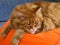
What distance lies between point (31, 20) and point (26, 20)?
5cm

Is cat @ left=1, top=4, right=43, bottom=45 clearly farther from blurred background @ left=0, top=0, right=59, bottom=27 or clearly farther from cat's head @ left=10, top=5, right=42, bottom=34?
blurred background @ left=0, top=0, right=59, bottom=27

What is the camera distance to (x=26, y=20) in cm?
147

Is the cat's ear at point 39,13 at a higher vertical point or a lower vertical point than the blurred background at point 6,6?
higher

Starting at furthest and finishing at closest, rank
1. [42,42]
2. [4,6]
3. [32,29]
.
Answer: [4,6] < [32,29] < [42,42]

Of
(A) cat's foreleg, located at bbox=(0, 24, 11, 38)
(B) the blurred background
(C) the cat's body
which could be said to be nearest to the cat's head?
(C) the cat's body

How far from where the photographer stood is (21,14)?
147 cm

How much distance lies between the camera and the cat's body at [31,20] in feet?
4.79

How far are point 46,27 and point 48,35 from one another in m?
0.15

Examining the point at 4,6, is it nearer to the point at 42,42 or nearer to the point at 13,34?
the point at 13,34

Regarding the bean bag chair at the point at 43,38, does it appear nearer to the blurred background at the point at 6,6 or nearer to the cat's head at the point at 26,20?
the cat's head at the point at 26,20

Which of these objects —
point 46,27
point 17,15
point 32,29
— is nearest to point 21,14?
point 17,15

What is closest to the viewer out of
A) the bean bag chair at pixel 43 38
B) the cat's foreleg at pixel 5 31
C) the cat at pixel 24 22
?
the bean bag chair at pixel 43 38

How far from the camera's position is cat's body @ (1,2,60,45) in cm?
146

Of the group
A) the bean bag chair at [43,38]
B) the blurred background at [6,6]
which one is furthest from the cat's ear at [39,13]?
the blurred background at [6,6]
